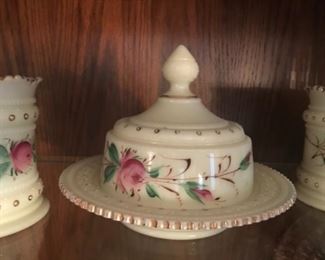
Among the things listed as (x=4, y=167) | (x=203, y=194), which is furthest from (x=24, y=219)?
(x=203, y=194)

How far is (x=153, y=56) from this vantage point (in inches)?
19.0

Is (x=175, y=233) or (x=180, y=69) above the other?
(x=180, y=69)

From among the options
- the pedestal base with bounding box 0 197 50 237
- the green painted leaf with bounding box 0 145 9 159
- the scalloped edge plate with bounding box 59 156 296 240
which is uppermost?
the green painted leaf with bounding box 0 145 9 159

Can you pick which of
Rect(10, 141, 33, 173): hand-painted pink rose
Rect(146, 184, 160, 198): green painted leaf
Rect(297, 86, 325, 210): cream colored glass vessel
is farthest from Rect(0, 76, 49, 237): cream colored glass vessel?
Rect(297, 86, 325, 210): cream colored glass vessel

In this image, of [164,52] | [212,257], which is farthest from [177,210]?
[164,52]

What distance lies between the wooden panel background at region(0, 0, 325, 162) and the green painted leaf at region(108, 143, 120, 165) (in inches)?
5.8

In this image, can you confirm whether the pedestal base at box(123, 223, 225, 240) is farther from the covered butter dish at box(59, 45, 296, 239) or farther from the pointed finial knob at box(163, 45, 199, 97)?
the pointed finial knob at box(163, 45, 199, 97)

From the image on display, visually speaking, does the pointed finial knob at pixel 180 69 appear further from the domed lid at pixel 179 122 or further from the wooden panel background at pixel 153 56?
the wooden panel background at pixel 153 56

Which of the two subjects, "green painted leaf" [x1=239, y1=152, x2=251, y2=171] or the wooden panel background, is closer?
"green painted leaf" [x1=239, y1=152, x2=251, y2=171]

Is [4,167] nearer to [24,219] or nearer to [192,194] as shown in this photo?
[24,219]

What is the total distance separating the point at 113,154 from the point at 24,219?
0.29 feet

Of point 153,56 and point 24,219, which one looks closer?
point 24,219

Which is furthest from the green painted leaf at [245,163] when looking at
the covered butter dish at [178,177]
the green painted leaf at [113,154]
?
the green painted leaf at [113,154]

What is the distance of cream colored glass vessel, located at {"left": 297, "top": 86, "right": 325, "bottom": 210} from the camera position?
1.29ft
